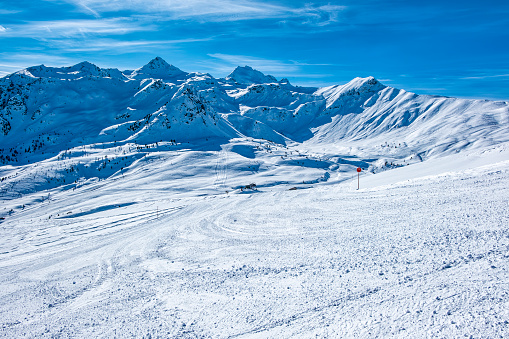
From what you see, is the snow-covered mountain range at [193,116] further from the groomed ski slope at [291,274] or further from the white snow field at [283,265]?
the groomed ski slope at [291,274]

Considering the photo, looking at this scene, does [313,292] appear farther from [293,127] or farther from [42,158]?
[293,127]

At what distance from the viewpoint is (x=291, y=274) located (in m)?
8.63

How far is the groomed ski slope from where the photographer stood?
20.2ft

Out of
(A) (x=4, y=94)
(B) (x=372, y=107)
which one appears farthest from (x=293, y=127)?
(A) (x=4, y=94)

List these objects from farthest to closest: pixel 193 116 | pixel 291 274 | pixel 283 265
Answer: pixel 193 116
pixel 283 265
pixel 291 274

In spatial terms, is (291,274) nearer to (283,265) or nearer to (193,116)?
(283,265)

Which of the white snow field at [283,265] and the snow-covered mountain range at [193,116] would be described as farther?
the snow-covered mountain range at [193,116]

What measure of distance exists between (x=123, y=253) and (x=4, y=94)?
163509mm

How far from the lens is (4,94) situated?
129125mm

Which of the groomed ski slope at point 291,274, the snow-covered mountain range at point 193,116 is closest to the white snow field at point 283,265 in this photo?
the groomed ski slope at point 291,274

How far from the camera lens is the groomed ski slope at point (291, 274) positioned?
6172mm

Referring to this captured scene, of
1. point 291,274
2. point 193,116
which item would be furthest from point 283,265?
point 193,116

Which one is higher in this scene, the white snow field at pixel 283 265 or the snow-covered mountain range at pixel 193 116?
the snow-covered mountain range at pixel 193 116

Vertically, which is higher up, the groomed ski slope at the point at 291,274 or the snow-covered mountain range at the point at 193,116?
the snow-covered mountain range at the point at 193,116
